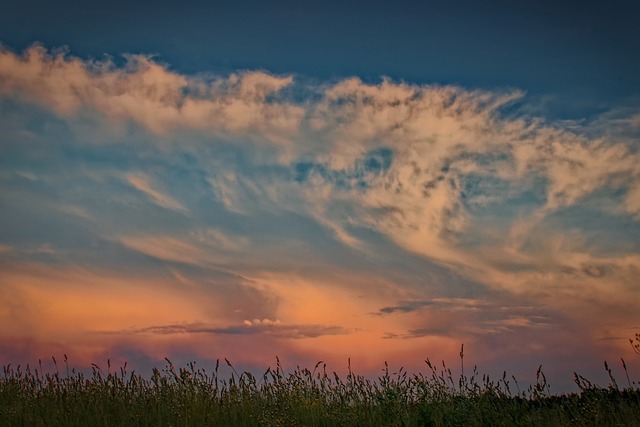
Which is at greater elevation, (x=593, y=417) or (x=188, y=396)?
(x=188, y=396)

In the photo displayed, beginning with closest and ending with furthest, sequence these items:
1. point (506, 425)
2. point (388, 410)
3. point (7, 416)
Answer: point (506, 425)
point (388, 410)
point (7, 416)

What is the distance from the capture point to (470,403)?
1234cm

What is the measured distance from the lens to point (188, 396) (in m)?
13.5

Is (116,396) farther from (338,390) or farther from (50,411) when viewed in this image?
(338,390)

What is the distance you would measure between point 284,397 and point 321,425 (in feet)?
4.28

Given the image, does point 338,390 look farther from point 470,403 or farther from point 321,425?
point 470,403

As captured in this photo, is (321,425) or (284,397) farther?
(284,397)

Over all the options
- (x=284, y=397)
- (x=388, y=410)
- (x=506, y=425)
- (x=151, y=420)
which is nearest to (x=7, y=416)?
(x=151, y=420)

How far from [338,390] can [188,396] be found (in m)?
3.27

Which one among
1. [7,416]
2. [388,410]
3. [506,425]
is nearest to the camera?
[506,425]

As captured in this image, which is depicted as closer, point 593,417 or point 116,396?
point 593,417

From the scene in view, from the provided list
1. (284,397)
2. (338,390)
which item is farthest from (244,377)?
(338,390)

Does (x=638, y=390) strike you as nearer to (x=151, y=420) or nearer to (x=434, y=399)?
(x=434, y=399)

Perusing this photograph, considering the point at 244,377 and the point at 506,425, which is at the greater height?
the point at 244,377
